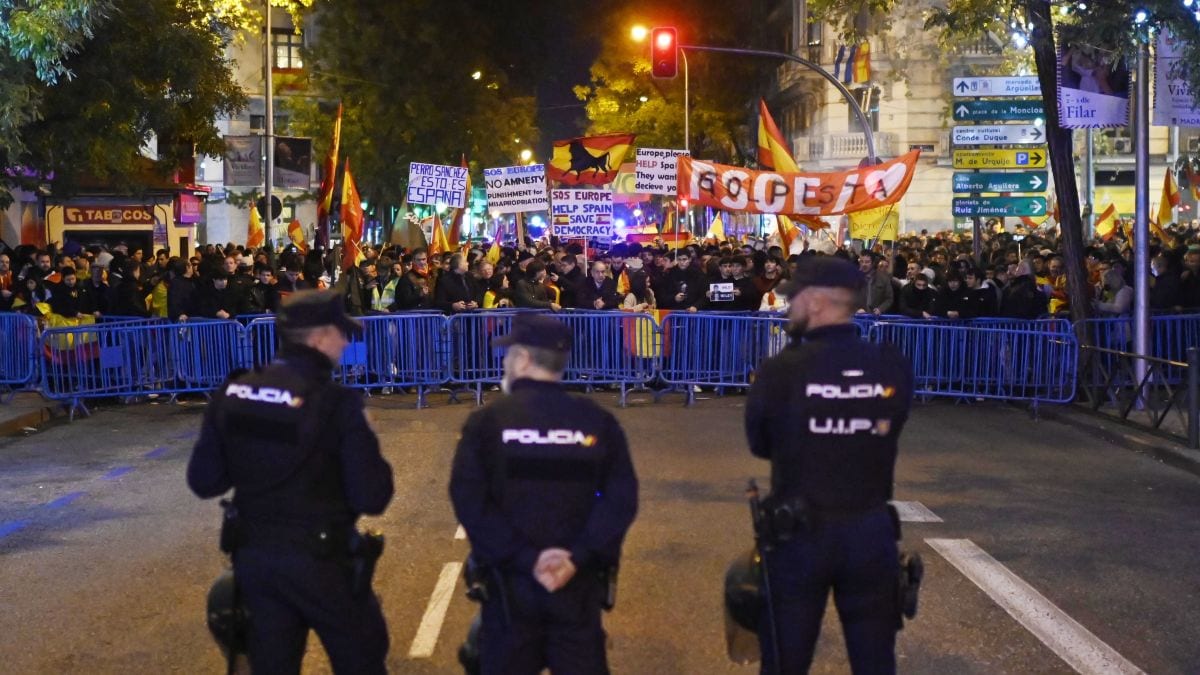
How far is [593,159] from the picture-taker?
24.5 meters

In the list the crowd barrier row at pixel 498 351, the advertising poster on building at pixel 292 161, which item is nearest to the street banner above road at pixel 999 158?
the crowd barrier row at pixel 498 351

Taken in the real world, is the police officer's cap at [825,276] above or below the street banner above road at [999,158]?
below

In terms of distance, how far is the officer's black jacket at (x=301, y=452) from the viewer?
4.59 metres

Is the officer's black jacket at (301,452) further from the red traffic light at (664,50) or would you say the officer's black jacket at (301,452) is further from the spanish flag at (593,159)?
the red traffic light at (664,50)

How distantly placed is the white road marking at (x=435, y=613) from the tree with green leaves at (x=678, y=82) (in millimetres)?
45289

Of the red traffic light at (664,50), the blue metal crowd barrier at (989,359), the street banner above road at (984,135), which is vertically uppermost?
the red traffic light at (664,50)

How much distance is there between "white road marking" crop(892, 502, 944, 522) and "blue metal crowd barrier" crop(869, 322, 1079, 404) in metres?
5.05

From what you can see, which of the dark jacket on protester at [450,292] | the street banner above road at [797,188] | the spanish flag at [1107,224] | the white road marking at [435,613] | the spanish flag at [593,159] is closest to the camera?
the white road marking at [435,613]

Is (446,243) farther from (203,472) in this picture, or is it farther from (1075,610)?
(203,472)

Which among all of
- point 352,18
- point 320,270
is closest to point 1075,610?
point 320,270

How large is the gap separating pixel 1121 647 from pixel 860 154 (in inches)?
1899

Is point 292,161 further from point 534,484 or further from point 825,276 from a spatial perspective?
point 534,484

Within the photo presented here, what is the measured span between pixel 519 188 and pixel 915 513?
46.3ft

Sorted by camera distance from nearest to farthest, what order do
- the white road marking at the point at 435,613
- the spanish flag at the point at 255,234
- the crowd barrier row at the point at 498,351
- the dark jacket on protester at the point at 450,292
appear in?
the white road marking at the point at 435,613
the crowd barrier row at the point at 498,351
the dark jacket on protester at the point at 450,292
the spanish flag at the point at 255,234
